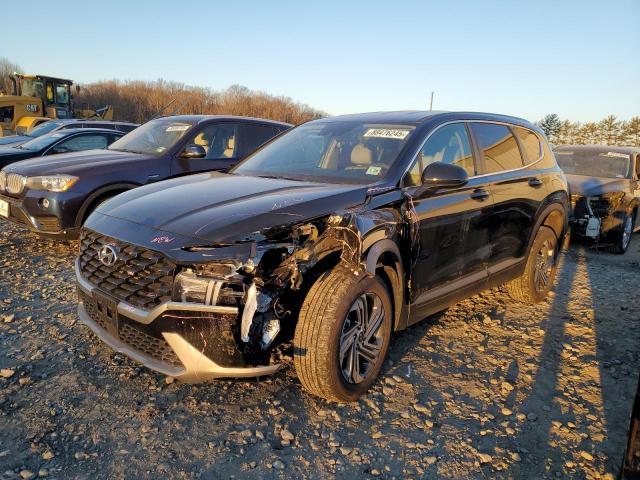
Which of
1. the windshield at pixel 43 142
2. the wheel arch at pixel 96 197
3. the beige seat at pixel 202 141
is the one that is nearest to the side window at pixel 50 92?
the windshield at pixel 43 142

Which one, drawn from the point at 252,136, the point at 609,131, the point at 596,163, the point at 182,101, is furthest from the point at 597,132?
the point at 182,101

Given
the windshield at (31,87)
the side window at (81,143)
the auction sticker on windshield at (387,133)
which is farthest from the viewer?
the windshield at (31,87)

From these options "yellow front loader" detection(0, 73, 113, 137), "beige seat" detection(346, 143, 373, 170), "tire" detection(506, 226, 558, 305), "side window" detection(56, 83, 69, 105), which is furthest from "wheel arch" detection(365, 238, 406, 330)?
"side window" detection(56, 83, 69, 105)

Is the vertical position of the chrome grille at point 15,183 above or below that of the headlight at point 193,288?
above

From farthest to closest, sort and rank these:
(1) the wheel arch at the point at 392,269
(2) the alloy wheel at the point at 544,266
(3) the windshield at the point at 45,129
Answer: (3) the windshield at the point at 45,129
(2) the alloy wheel at the point at 544,266
(1) the wheel arch at the point at 392,269

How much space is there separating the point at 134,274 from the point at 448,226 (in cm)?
207

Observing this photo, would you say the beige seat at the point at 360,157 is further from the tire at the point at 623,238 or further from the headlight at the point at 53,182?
the tire at the point at 623,238

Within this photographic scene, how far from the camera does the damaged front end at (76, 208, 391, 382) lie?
2355 millimetres

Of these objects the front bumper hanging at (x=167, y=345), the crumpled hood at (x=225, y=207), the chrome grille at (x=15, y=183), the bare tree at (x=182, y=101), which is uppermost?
the bare tree at (x=182, y=101)

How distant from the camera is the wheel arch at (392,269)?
2760 mm

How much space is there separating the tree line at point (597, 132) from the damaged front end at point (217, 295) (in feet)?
72.0

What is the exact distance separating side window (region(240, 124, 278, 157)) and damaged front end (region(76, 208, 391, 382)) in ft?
13.7

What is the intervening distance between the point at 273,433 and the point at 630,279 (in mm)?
5331

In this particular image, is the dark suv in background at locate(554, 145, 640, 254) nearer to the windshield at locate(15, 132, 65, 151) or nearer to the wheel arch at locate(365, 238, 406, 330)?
the wheel arch at locate(365, 238, 406, 330)
